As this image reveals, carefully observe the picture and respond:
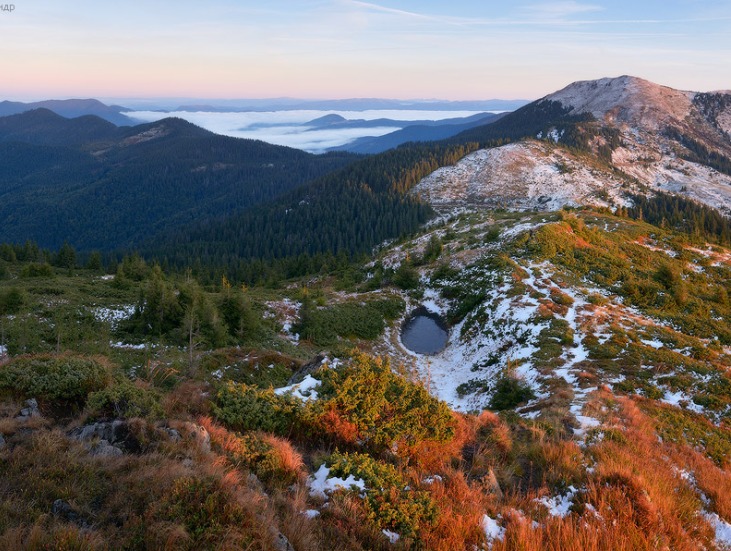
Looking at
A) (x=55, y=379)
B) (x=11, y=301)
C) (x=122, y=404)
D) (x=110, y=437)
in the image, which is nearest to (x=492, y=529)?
(x=110, y=437)

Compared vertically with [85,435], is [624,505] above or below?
below

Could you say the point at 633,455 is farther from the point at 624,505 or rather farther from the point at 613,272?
the point at 613,272

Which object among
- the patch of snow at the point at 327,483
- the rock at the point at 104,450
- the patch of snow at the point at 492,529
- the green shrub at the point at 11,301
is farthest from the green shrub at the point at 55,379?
the green shrub at the point at 11,301

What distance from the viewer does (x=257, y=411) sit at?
8.84m

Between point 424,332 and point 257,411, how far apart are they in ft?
89.3

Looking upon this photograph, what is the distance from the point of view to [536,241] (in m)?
41.6

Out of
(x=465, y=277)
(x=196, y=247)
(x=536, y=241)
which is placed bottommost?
(x=196, y=247)

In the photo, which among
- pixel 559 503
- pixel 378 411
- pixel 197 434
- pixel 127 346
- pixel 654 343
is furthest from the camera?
pixel 127 346

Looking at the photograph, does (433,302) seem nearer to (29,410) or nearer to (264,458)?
(264,458)

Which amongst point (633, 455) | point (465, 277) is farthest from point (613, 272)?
point (633, 455)

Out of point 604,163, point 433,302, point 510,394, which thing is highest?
point 604,163

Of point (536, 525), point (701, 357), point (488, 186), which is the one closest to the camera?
point (536, 525)

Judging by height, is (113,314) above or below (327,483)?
below

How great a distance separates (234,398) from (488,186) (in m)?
122
